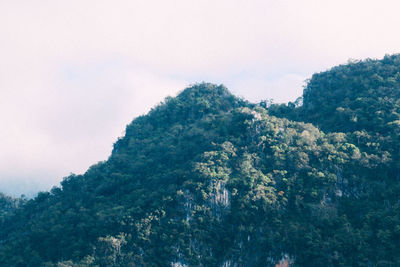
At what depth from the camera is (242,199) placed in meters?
33.6

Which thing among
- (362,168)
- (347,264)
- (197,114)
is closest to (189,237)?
(347,264)

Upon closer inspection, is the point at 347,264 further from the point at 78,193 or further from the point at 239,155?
the point at 78,193

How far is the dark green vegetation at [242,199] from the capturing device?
1235 inches

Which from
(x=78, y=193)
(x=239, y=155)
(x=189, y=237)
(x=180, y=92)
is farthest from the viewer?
(x=180, y=92)

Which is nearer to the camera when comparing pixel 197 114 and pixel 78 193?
pixel 78 193

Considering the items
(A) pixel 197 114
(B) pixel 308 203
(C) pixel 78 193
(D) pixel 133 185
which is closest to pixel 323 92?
(A) pixel 197 114

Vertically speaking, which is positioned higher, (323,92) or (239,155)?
(323,92)

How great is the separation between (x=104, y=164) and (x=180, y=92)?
12.2 meters

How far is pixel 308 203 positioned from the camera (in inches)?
1308

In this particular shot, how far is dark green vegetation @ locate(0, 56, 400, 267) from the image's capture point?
103 ft

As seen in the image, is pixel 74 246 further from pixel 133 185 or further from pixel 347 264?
pixel 347 264

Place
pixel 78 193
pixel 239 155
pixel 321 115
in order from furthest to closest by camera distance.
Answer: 1. pixel 321 115
2. pixel 78 193
3. pixel 239 155

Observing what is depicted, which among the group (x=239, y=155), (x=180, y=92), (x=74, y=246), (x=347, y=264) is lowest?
(x=347, y=264)

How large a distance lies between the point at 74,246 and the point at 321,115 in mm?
22888
